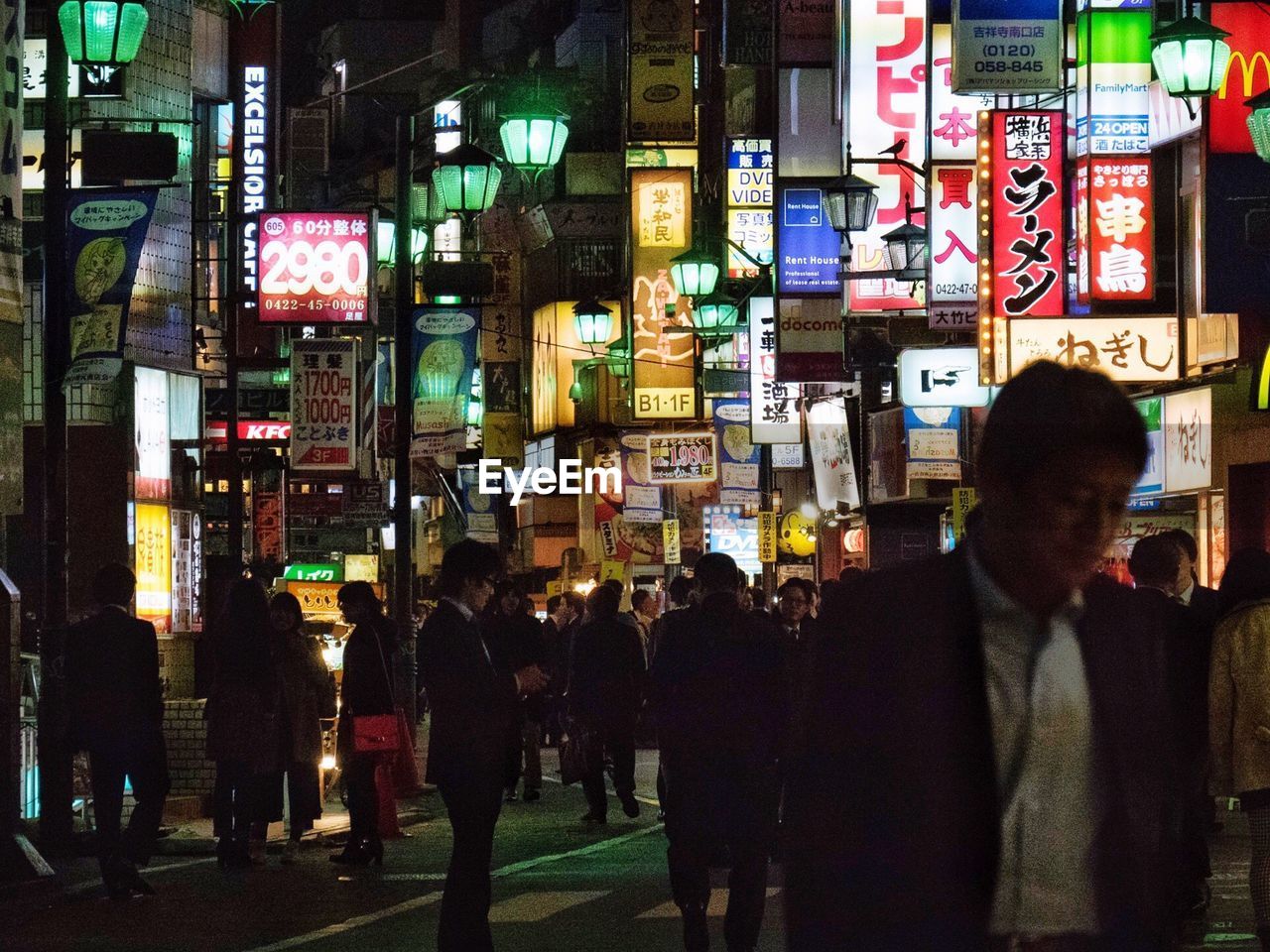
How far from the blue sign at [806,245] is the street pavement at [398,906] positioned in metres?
11.3

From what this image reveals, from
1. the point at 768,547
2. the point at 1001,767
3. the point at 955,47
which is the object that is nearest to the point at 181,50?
the point at 955,47

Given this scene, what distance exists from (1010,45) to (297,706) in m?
9.34

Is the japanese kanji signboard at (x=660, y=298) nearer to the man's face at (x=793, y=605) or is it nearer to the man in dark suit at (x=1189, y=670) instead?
the man's face at (x=793, y=605)

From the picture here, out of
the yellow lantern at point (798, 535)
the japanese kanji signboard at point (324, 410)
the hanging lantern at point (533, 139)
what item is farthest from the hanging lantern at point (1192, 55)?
the yellow lantern at point (798, 535)

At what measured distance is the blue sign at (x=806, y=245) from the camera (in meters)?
28.0

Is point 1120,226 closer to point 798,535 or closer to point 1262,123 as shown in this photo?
point 1262,123

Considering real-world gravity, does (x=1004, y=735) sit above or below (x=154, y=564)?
above

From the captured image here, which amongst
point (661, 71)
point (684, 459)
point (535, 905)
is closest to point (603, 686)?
point (535, 905)

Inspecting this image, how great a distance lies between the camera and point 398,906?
13.9 m

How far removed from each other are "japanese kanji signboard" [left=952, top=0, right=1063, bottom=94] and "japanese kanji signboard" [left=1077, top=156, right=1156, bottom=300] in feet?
4.56

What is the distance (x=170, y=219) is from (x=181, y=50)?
229cm

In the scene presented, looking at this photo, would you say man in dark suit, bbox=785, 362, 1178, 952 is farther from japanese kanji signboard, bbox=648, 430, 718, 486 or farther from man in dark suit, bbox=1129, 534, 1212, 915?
japanese kanji signboard, bbox=648, 430, 718, 486

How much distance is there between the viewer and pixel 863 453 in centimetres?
4175

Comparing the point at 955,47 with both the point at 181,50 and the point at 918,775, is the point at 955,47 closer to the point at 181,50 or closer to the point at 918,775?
the point at 181,50
